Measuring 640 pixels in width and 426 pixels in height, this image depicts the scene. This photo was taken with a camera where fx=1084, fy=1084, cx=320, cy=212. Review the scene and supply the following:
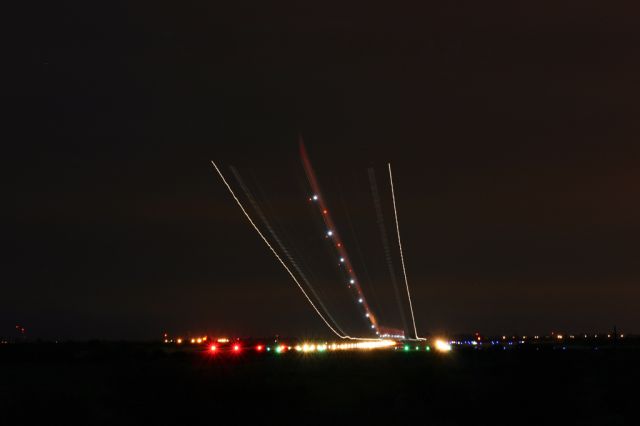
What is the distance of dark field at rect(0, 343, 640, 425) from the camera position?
1321 inches

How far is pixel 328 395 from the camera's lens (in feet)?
136

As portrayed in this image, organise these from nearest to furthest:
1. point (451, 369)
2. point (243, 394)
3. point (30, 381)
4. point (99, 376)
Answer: point (243, 394) < point (30, 381) < point (99, 376) < point (451, 369)

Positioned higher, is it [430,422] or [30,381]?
[30,381]

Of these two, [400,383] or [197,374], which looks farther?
[197,374]

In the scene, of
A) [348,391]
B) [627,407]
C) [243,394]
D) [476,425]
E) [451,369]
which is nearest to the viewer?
[476,425]

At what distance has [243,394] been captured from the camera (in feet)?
132

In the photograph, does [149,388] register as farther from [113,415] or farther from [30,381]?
[30,381]

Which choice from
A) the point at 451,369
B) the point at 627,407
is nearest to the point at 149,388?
the point at 627,407

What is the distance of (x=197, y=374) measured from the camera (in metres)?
52.5

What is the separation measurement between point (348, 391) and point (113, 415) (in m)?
11.8

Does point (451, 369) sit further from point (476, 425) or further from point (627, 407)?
point (476, 425)

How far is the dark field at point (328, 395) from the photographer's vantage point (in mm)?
33562

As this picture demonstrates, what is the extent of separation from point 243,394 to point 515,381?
13.7m

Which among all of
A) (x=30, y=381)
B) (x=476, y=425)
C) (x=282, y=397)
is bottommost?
(x=476, y=425)
